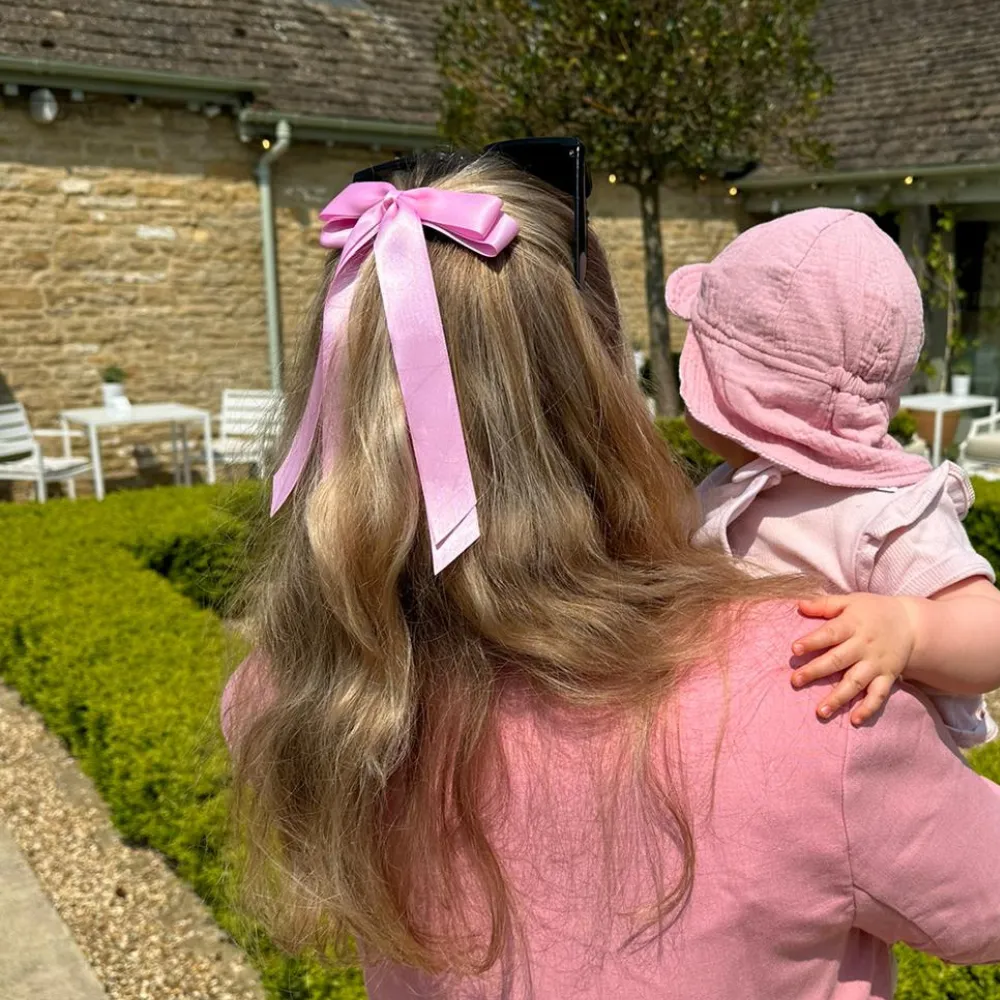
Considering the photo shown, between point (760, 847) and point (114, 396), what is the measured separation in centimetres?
954

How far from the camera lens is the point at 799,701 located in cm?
91

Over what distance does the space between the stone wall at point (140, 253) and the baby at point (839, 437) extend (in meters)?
7.93

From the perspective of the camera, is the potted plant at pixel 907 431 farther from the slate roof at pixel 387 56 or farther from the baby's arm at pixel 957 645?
the baby's arm at pixel 957 645

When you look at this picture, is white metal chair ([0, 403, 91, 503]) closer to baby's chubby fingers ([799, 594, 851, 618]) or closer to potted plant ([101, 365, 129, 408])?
potted plant ([101, 365, 129, 408])

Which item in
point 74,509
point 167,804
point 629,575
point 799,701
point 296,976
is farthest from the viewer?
point 74,509

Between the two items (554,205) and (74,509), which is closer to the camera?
(554,205)

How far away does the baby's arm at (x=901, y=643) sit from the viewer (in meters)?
0.91

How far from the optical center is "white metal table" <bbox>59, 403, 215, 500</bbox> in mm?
9062

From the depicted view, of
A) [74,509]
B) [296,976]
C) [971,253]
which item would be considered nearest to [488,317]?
[296,976]

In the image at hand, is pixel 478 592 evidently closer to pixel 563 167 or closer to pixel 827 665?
pixel 827 665

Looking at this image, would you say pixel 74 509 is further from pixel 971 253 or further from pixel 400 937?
pixel 971 253

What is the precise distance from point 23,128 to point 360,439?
31.8ft

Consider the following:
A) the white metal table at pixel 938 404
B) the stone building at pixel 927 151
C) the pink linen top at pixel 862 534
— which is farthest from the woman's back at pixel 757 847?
the stone building at pixel 927 151

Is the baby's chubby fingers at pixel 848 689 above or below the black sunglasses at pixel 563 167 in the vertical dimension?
→ below
